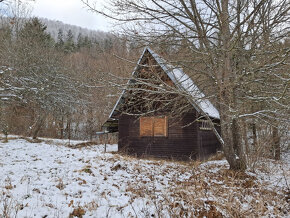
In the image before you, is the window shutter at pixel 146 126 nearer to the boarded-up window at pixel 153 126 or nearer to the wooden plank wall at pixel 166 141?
the boarded-up window at pixel 153 126

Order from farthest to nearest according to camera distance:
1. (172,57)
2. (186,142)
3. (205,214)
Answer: (186,142), (172,57), (205,214)

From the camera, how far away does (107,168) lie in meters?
7.67

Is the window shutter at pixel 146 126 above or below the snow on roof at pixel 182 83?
below

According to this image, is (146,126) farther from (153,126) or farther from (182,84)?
→ (182,84)

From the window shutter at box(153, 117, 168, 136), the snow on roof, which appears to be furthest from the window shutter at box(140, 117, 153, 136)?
the snow on roof

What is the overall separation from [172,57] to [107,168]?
14.6ft

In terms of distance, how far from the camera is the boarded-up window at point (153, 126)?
1344cm

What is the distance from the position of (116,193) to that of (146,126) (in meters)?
8.44

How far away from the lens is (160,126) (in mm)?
13562

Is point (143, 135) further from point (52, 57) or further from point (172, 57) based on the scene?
point (52, 57)

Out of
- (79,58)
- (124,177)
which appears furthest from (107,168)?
(79,58)

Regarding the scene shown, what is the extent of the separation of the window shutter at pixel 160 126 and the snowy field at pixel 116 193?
5.13m

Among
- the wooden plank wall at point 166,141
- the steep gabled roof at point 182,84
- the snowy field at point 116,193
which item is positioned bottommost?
the snowy field at point 116,193

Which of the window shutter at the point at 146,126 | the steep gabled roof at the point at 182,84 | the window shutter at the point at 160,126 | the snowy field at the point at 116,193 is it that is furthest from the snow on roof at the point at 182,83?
the window shutter at the point at 146,126
